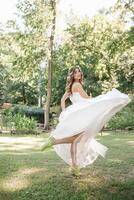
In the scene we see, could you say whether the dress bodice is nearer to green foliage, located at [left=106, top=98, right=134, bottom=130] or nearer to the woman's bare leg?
the woman's bare leg

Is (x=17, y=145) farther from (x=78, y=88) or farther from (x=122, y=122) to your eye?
(x=122, y=122)

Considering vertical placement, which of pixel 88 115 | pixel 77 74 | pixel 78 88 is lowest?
pixel 88 115

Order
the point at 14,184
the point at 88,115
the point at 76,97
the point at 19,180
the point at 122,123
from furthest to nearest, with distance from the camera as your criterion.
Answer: the point at 122,123
the point at 76,97
the point at 19,180
the point at 88,115
the point at 14,184

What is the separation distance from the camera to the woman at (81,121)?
8.50m

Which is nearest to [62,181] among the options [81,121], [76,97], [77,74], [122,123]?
[81,121]

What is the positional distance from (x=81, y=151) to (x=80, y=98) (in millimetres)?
1014

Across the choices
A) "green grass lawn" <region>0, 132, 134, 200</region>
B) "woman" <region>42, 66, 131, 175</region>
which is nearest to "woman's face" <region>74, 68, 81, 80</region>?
"woman" <region>42, 66, 131, 175</region>

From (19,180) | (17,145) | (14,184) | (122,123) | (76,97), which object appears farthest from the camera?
(122,123)

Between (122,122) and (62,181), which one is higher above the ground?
(122,122)

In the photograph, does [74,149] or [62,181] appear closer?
[62,181]

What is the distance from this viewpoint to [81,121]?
28.0 feet

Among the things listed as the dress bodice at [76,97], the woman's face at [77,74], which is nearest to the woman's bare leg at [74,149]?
the dress bodice at [76,97]

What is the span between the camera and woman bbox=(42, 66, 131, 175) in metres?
8.50

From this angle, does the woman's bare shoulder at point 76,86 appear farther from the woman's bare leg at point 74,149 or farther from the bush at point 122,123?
the bush at point 122,123
